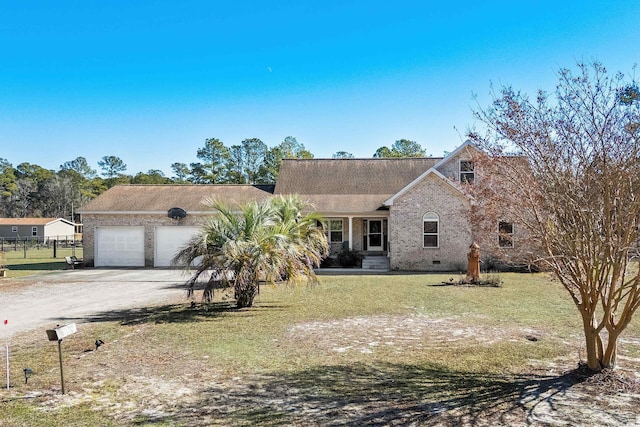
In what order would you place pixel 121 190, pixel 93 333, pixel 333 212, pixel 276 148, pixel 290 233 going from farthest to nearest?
pixel 276 148
pixel 121 190
pixel 333 212
pixel 290 233
pixel 93 333

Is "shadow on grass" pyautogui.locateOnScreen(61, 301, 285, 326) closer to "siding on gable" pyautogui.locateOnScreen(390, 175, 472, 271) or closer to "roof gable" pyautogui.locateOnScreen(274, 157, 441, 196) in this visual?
→ "siding on gable" pyautogui.locateOnScreen(390, 175, 472, 271)

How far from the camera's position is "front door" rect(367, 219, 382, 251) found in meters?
26.2

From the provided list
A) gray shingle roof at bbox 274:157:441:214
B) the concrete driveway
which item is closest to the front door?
gray shingle roof at bbox 274:157:441:214

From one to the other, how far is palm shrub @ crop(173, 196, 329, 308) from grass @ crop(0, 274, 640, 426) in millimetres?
803

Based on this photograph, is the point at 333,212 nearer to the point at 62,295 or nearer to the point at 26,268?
the point at 62,295

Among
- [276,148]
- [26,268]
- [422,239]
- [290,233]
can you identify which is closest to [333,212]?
[422,239]

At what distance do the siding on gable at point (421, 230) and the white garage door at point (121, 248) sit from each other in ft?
43.7

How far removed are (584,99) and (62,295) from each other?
49.6 feet

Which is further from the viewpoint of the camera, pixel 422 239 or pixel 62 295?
pixel 422 239

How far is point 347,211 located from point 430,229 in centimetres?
434

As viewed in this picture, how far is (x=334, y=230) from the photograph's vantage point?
26.0 meters

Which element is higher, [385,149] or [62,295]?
[385,149]

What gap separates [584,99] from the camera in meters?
5.91

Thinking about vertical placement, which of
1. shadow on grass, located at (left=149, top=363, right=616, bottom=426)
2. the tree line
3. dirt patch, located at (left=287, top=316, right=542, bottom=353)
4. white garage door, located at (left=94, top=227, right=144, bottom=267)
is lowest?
shadow on grass, located at (left=149, top=363, right=616, bottom=426)
